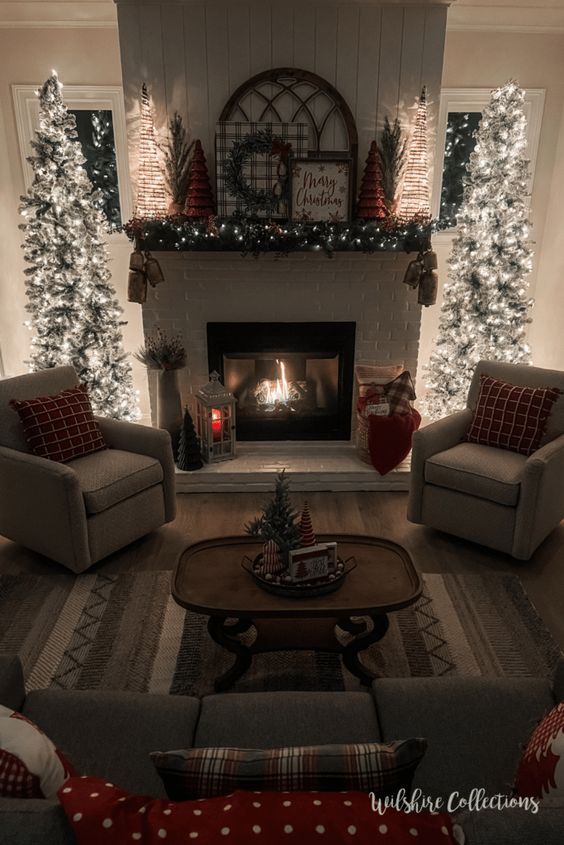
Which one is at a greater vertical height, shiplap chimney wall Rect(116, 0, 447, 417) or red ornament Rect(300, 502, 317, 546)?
shiplap chimney wall Rect(116, 0, 447, 417)

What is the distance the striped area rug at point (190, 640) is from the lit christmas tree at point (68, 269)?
204cm

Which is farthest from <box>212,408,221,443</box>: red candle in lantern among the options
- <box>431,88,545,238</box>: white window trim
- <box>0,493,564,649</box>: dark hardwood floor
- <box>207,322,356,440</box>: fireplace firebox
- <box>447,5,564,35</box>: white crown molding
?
<box>447,5,564,35</box>: white crown molding

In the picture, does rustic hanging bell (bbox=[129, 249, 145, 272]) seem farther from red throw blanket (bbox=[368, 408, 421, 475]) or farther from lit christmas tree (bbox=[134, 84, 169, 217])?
red throw blanket (bbox=[368, 408, 421, 475])

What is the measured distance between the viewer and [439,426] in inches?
141

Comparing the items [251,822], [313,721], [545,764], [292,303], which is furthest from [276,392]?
[251,822]

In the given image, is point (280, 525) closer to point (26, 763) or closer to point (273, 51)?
point (26, 763)

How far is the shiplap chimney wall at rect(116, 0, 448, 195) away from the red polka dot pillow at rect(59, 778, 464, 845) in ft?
12.8

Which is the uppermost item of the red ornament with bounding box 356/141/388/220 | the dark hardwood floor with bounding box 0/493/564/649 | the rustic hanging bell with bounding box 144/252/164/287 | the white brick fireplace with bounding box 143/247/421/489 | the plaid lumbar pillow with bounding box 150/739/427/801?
the red ornament with bounding box 356/141/388/220

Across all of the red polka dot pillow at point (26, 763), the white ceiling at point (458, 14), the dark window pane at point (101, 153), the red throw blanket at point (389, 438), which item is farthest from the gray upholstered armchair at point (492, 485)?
the dark window pane at point (101, 153)

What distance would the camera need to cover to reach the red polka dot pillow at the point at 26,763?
1.15 m

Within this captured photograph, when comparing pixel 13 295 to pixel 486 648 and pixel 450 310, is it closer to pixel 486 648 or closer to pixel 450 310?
pixel 450 310

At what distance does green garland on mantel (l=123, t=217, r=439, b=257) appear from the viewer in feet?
12.8

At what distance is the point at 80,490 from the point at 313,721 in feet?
5.93

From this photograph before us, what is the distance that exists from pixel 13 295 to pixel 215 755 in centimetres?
483
